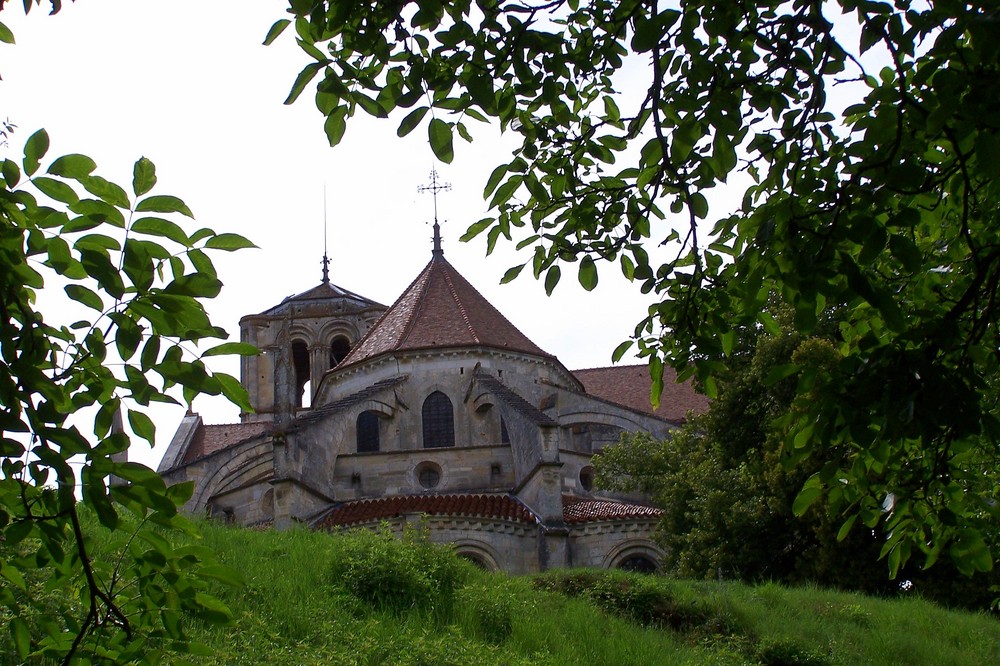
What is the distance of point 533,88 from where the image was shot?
5.22m

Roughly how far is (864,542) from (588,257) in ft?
50.7

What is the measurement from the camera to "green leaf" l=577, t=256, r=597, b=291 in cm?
575

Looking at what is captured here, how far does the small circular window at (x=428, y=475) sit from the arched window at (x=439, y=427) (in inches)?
36.6

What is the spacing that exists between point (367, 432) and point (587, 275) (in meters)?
24.5

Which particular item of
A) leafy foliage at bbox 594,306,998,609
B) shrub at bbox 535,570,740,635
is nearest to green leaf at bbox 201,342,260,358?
shrub at bbox 535,570,740,635

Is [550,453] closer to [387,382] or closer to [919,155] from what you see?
[387,382]

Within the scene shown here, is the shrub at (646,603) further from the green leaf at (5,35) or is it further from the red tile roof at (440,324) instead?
the red tile roof at (440,324)

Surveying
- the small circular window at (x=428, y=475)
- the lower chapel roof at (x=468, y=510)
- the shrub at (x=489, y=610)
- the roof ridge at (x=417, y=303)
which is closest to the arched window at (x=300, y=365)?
the roof ridge at (x=417, y=303)

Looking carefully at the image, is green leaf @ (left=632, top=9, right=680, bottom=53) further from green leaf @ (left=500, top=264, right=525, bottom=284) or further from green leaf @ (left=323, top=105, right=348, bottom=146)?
green leaf @ (left=500, top=264, right=525, bottom=284)

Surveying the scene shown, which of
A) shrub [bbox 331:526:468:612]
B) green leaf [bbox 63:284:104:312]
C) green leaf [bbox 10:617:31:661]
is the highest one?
green leaf [bbox 63:284:104:312]

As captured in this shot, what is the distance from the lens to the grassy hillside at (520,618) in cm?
1027

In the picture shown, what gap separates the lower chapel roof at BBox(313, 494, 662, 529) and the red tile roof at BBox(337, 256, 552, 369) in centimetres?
537

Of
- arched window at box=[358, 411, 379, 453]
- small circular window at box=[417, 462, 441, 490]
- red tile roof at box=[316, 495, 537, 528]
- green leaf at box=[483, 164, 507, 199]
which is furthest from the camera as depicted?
arched window at box=[358, 411, 379, 453]

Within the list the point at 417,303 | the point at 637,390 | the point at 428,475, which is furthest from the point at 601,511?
the point at 637,390
